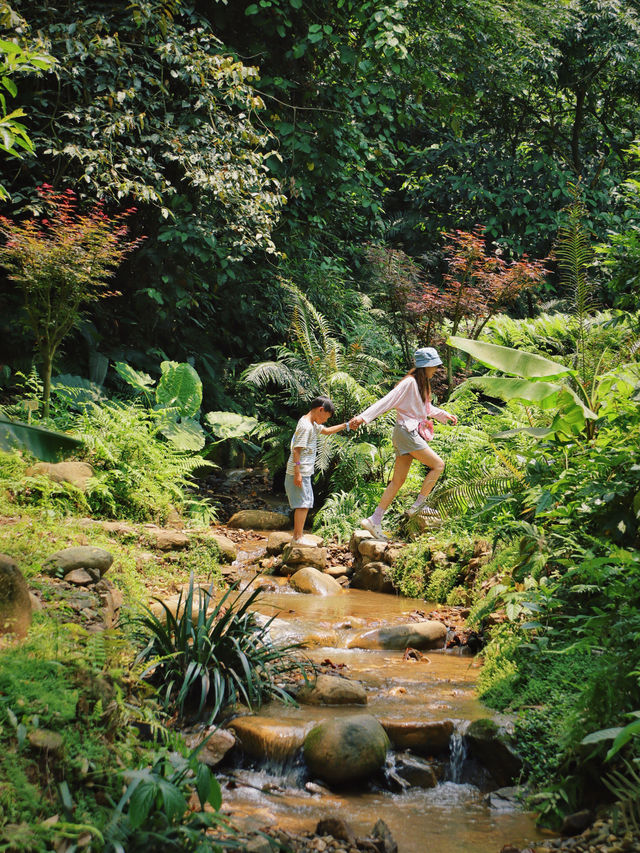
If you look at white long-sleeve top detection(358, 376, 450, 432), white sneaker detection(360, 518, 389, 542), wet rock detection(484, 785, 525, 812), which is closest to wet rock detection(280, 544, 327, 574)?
white sneaker detection(360, 518, 389, 542)

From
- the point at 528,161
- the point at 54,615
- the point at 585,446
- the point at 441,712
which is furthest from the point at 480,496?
the point at 528,161

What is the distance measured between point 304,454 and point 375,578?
1544 millimetres

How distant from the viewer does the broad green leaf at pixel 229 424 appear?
11.3m

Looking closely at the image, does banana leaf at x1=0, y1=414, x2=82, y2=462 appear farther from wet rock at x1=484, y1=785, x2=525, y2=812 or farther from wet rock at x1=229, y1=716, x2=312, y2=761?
wet rock at x1=484, y1=785, x2=525, y2=812

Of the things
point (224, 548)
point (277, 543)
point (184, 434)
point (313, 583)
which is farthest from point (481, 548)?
point (184, 434)

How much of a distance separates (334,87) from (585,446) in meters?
9.06

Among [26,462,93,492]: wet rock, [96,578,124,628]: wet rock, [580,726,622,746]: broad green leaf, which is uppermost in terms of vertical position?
[580,726,622,746]: broad green leaf

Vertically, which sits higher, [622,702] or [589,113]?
[589,113]

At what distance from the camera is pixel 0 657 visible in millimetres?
3191

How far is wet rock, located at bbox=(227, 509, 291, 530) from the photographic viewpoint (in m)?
10.1

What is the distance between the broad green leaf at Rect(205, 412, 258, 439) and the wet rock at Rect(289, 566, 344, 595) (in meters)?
4.15

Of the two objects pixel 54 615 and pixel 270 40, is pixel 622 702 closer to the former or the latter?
pixel 54 615

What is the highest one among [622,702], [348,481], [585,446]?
[585,446]

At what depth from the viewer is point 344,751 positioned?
386 cm
